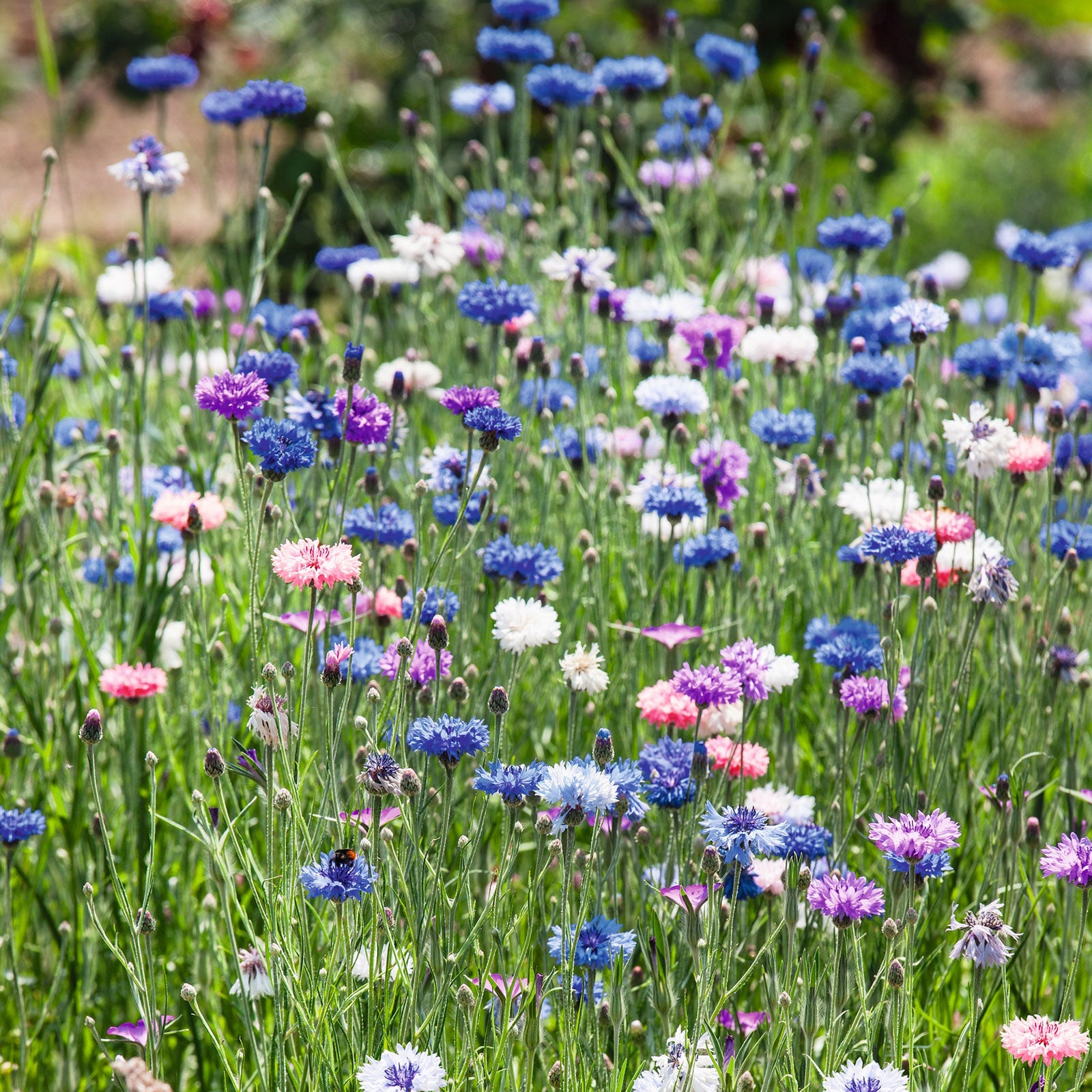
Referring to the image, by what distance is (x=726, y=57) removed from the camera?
315 cm

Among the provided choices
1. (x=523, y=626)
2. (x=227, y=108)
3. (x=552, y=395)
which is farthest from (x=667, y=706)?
(x=227, y=108)

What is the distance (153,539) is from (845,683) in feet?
3.87

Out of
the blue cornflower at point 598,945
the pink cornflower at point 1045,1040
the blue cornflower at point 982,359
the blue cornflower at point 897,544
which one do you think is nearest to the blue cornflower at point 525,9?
the blue cornflower at point 982,359

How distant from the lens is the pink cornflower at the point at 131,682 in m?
1.79

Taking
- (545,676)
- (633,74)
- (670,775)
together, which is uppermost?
(633,74)

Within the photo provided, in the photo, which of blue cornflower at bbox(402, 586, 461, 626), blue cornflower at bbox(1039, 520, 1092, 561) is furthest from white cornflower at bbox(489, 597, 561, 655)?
blue cornflower at bbox(1039, 520, 1092, 561)

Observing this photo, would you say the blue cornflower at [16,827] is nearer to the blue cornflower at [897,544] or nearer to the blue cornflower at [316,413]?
the blue cornflower at [316,413]

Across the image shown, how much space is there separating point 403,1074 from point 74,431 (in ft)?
5.95

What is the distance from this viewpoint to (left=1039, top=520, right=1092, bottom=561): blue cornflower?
84.4 inches

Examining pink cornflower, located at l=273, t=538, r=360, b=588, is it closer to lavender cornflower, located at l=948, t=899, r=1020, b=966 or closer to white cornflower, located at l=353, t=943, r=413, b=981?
white cornflower, located at l=353, t=943, r=413, b=981

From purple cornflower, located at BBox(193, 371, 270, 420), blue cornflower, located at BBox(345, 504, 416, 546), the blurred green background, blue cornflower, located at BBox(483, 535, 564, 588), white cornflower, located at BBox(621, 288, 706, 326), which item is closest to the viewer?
purple cornflower, located at BBox(193, 371, 270, 420)

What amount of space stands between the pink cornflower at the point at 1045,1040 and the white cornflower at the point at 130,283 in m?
2.08

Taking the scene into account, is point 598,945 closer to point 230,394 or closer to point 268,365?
point 230,394

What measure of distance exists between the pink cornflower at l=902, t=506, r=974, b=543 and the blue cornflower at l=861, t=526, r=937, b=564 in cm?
16
